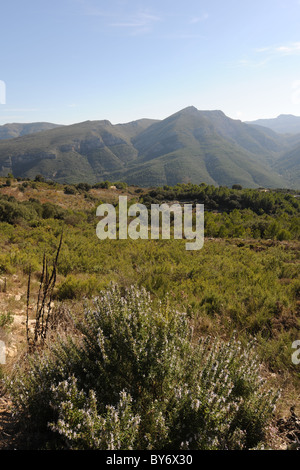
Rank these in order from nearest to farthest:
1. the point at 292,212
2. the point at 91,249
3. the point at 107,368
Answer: the point at 107,368 < the point at 91,249 < the point at 292,212

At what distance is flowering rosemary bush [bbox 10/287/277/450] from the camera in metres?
1.74

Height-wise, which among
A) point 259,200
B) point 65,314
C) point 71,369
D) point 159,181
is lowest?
point 65,314

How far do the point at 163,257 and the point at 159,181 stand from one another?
134 metres

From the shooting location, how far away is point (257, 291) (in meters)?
6.21

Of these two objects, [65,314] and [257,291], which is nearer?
[65,314]

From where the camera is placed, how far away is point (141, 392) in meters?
2.21

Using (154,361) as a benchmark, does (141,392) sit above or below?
below

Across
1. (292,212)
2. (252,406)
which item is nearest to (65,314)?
(252,406)

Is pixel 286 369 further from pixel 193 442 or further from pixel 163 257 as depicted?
pixel 163 257

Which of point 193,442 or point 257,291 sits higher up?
point 193,442

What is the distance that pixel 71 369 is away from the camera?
7.72ft

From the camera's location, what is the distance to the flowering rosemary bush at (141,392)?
1739 millimetres

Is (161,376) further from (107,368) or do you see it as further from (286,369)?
(286,369)

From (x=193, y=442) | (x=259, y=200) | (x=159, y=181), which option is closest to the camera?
(x=193, y=442)
